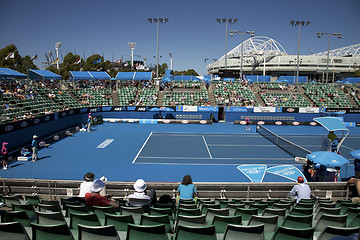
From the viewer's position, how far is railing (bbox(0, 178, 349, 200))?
33.1 ft

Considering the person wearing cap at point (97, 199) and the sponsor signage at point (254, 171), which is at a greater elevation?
the person wearing cap at point (97, 199)

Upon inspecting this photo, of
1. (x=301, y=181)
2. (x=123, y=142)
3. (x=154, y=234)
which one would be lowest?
(x=123, y=142)

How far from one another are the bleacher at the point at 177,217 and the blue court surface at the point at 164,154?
16.0ft

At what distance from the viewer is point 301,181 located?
873 centimetres

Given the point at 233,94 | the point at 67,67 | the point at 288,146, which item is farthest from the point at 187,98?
the point at 67,67

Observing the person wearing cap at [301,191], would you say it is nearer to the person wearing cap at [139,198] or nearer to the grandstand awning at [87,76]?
the person wearing cap at [139,198]

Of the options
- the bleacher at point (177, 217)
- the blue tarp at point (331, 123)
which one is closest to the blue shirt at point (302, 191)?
the bleacher at point (177, 217)

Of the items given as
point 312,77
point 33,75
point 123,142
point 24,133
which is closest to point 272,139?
point 123,142

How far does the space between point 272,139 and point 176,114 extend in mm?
16075

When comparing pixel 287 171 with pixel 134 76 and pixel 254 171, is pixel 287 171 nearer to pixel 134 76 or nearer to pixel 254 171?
pixel 254 171

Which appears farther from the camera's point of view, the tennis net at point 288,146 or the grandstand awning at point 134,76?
the grandstand awning at point 134,76

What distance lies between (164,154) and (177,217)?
1583 cm

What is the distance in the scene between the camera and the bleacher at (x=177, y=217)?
395cm

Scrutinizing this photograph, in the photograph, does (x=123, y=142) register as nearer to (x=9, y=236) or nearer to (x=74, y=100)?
(x=74, y=100)
